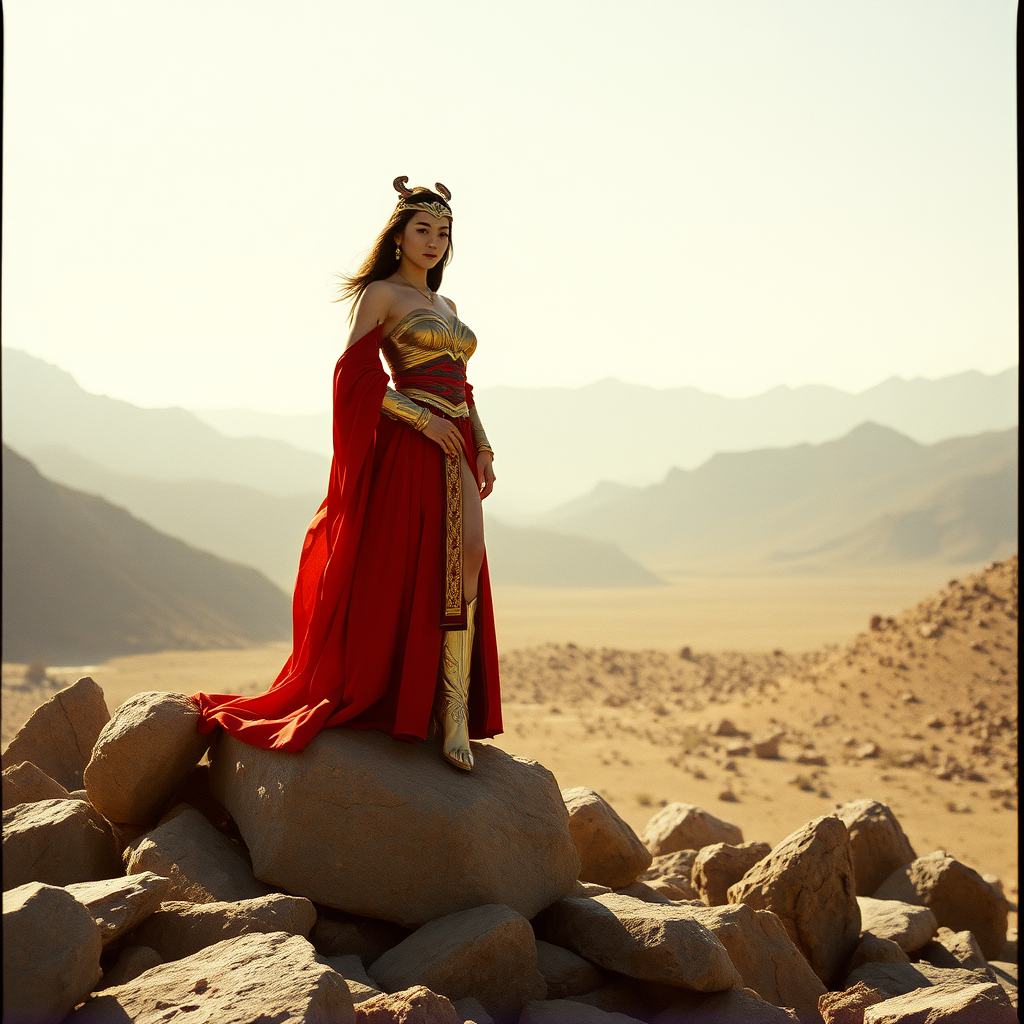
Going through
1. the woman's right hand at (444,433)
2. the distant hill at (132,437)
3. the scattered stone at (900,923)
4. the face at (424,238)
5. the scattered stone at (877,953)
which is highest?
the distant hill at (132,437)

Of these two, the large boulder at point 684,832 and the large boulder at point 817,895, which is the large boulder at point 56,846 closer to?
Answer: the large boulder at point 817,895

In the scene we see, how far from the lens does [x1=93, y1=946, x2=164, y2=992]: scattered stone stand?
3568 millimetres

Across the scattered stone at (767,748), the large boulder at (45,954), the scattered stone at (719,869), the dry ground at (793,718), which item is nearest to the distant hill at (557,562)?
the dry ground at (793,718)

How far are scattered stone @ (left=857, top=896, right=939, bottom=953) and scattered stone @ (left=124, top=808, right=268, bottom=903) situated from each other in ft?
11.1

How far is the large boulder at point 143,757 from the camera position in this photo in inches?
182

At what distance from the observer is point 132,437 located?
472 ft

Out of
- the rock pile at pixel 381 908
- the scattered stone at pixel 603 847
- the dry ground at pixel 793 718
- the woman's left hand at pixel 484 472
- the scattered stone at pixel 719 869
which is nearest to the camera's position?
the rock pile at pixel 381 908

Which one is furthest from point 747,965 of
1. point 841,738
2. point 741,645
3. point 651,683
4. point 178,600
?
point 178,600

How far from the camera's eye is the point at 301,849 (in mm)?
4117

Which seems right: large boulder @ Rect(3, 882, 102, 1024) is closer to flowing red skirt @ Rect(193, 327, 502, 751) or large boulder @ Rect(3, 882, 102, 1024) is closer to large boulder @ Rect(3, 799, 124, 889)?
large boulder @ Rect(3, 799, 124, 889)

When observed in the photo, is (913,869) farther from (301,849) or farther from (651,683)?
(651,683)

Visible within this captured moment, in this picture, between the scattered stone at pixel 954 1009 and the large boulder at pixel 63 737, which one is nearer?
the scattered stone at pixel 954 1009

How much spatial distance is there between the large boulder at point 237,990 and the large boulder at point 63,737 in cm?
292

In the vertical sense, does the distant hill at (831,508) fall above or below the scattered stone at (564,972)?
above
